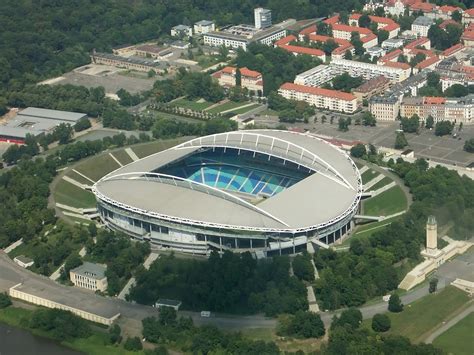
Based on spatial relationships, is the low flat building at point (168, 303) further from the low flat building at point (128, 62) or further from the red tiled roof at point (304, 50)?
the red tiled roof at point (304, 50)

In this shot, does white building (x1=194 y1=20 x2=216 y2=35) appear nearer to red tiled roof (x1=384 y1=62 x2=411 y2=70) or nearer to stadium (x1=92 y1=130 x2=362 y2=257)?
red tiled roof (x1=384 y1=62 x2=411 y2=70)

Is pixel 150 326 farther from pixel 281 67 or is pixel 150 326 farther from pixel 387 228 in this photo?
pixel 281 67

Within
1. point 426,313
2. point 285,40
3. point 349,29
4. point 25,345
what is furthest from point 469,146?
point 25,345

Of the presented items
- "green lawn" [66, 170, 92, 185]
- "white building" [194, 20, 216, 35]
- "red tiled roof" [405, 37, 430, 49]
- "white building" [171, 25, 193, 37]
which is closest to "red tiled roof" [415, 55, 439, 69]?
"red tiled roof" [405, 37, 430, 49]

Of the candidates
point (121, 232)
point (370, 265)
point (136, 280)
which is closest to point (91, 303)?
point (136, 280)

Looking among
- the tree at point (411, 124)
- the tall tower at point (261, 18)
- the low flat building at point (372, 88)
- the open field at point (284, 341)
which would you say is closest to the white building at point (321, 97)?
the low flat building at point (372, 88)

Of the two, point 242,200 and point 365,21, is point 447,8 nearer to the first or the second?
point 365,21
